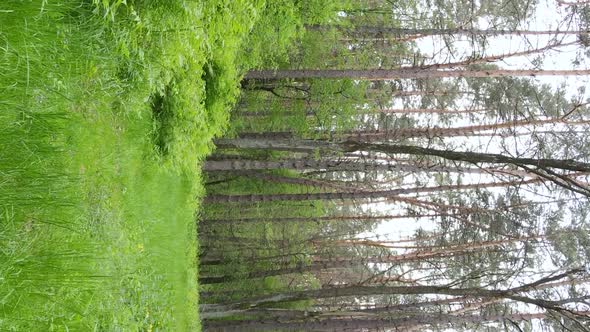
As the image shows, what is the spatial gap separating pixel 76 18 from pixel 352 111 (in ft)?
30.4

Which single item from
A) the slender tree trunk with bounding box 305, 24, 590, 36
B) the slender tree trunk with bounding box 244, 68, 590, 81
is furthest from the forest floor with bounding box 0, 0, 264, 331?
the slender tree trunk with bounding box 305, 24, 590, 36

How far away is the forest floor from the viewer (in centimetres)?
405

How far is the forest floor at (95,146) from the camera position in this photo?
13.3 ft

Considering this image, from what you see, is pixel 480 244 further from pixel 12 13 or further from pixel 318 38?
pixel 12 13

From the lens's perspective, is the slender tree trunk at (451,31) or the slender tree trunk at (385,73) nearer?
the slender tree trunk at (385,73)

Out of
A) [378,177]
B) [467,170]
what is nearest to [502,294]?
[467,170]

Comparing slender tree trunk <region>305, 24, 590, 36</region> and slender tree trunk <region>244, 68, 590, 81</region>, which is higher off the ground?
slender tree trunk <region>305, 24, 590, 36</region>

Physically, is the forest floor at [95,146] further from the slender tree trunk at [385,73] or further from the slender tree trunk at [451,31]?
the slender tree trunk at [451,31]

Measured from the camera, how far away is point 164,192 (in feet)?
33.3

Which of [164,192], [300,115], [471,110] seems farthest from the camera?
[471,110]

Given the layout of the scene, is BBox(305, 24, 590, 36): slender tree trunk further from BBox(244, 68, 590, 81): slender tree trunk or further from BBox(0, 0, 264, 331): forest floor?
BBox(0, 0, 264, 331): forest floor

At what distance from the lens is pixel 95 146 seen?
6.28 meters

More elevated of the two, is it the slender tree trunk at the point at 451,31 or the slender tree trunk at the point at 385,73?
the slender tree trunk at the point at 451,31

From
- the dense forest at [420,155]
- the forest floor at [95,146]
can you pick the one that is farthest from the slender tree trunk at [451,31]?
the forest floor at [95,146]
